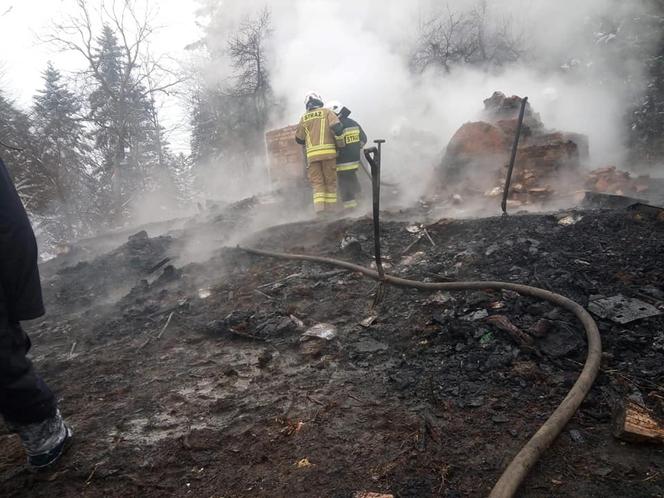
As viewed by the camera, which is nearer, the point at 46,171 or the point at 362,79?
the point at 362,79

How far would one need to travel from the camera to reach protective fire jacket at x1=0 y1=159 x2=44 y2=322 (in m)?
1.82

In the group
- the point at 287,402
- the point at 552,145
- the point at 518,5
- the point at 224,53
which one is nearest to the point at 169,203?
the point at 224,53

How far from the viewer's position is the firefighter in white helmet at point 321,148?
6.57 meters

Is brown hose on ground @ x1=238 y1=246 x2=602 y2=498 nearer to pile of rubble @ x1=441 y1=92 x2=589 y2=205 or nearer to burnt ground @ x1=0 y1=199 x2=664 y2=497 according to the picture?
burnt ground @ x1=0 y1=199 x2=664 y2=497

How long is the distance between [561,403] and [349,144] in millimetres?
5692

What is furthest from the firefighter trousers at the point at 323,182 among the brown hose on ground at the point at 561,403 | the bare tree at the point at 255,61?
the bare tree at the point at 255,61

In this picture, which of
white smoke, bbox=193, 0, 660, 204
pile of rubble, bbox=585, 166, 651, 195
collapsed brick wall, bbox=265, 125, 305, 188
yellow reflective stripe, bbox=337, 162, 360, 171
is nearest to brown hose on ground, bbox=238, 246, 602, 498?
yellow reflective stripe, bbox=337, 162, 360, 171

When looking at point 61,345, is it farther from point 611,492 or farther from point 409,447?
point 611,492

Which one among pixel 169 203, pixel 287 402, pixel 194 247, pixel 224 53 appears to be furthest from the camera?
pixel 169 203

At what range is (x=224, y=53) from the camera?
704 inches

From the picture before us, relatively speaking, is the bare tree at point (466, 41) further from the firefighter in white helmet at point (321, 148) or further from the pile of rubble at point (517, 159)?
the firefighter in white helmet at point (321, 148)

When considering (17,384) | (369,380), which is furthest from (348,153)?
(17,384)

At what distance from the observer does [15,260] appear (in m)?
1.86

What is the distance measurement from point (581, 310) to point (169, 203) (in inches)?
961
